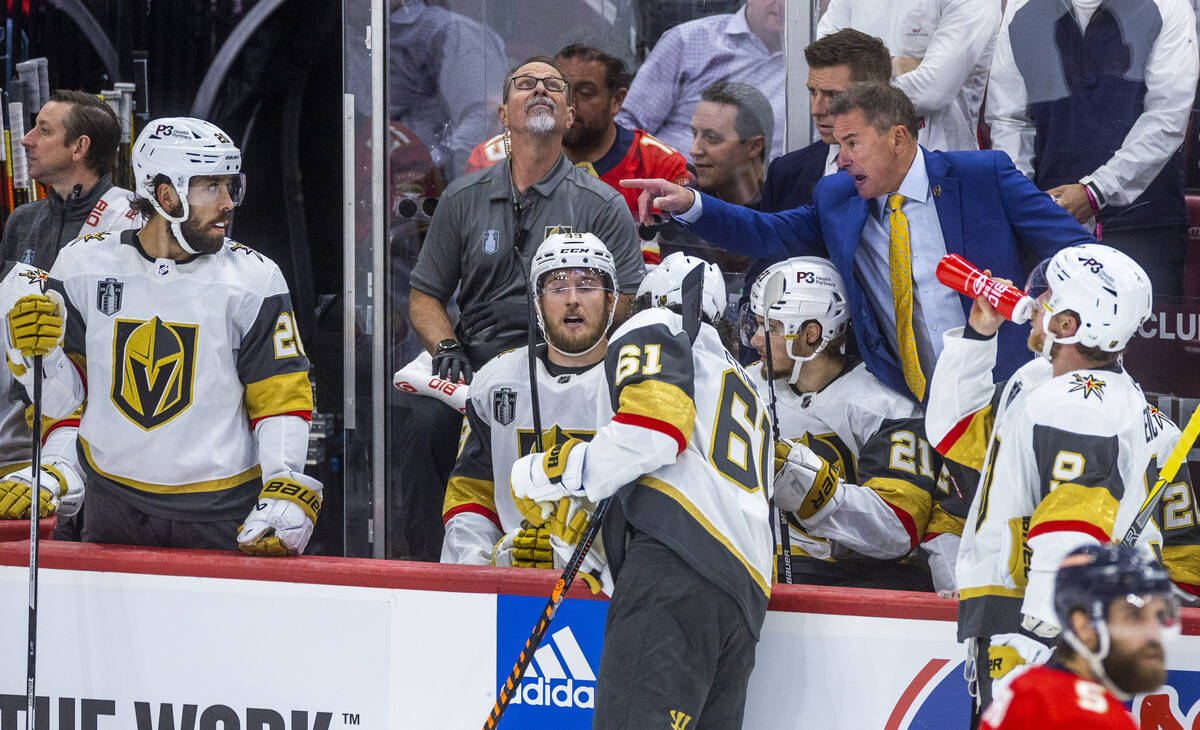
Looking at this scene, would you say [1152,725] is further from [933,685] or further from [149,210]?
[149,210]

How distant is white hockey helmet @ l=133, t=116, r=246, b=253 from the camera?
3.37 metres

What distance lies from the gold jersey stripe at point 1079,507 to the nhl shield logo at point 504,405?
1.42 meters

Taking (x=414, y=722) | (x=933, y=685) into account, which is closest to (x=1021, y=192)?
(x=933, y=685)

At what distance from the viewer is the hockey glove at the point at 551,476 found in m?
2.73

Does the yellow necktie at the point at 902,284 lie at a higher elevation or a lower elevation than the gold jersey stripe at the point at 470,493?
higher

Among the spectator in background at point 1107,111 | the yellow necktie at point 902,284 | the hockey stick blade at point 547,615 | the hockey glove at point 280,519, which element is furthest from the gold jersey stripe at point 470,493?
the spectator in background at point 1107,111

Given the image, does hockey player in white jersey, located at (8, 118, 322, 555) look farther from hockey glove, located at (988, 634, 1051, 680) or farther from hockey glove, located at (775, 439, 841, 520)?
hockey glove, located at (988, 634, 1051, 680)

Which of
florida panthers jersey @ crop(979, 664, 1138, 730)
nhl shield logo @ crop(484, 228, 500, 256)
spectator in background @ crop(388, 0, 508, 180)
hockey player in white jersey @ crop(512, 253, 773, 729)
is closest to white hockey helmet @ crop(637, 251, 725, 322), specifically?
hockey player in white jersey @ crop(512, 253, 773, 729)

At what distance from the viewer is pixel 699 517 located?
2.72 metres

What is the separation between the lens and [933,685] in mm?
2895

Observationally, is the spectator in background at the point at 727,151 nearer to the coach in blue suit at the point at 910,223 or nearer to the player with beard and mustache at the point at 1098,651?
the coach in blue suit at the point at 910,223

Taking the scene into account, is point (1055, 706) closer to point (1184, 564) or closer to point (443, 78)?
point (1184, 564)

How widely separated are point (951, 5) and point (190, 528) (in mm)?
2596

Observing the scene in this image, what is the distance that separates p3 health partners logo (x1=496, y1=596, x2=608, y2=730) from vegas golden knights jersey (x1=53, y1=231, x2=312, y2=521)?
0.77 meters
